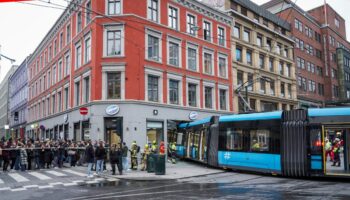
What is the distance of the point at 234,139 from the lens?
20078mm

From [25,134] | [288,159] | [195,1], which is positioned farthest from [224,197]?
[25,134]

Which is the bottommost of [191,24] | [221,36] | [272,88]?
[272,88]

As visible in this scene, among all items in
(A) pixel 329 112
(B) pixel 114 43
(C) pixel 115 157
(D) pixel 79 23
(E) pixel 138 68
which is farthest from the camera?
(D) pixel 79 23

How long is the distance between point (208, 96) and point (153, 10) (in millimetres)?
10139

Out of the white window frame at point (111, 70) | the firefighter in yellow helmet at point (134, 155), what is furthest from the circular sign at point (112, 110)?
the firefighter in yellow helmet at point (134, 155)

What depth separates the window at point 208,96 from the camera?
3558cm

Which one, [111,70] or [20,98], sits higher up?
[20,98]

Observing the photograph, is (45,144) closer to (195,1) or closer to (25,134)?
(195,1)

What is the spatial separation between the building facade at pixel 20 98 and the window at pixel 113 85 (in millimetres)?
31918

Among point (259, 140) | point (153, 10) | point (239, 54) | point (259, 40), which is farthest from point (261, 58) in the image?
point (259, 140)

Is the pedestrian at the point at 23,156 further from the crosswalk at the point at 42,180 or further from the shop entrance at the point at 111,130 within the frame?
the shop entrance at the point at 111,130

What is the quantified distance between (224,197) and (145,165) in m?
12.0

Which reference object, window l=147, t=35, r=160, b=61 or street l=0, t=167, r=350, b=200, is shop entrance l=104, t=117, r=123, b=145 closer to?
window l=147, t=35, r=160, b=61

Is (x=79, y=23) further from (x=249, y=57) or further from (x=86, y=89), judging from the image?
(x=249, y=57)
